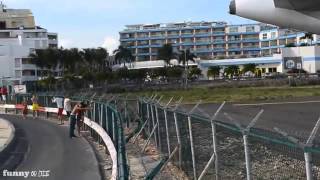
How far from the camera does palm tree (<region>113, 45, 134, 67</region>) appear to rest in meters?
175

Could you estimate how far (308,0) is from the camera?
1002 centimetres

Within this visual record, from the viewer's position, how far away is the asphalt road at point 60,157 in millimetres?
12874

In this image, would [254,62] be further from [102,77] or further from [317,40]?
[102,77]

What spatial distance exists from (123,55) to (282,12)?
164386 millimetres

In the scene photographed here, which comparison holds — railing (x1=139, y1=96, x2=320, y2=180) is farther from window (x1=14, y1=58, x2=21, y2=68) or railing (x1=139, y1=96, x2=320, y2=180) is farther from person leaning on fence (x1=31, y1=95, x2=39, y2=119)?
window (x1=14, y1=58, x2=21, y2=68)

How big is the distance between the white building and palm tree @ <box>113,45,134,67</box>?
1888 cm

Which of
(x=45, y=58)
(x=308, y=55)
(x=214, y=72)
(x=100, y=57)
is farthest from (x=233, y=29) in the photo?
(x=45, y=58)

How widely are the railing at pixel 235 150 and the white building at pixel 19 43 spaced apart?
90506mm

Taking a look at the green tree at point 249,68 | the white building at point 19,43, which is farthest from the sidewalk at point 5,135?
the green tree at point 249,68

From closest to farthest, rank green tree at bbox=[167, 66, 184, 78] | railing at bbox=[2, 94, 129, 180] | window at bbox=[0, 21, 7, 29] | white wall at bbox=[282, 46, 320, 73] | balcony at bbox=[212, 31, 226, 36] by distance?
railing at bbox=[2, 94, 129, 180]
green tree at bbox=[167, 66, 184, 78]
white wall at bbox=[282, 46, 320, 73]
window at bbox=[0, 21, 7, 29]
balcony at bbox=[212, 31, 226, 36]

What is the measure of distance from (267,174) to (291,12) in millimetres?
4543

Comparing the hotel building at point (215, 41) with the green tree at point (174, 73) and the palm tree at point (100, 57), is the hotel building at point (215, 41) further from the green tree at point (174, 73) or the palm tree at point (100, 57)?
the green tree at point (174, 73)

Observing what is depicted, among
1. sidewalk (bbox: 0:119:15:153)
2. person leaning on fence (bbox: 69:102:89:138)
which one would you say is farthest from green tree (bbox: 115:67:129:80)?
person leaning on fence (bbox: 69:102:89:138)

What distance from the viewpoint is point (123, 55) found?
174 metres
